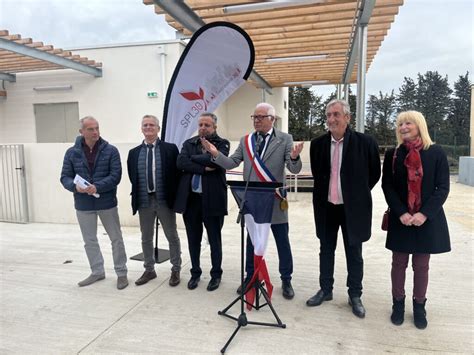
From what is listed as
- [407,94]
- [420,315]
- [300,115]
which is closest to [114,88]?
[420,315]

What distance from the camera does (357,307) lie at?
2.98 metres

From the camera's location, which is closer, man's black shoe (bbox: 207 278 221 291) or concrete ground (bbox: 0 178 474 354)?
concrete ground (bbox: 0 178 474 354)

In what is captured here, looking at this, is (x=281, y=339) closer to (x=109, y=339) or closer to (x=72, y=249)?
(x=109, y=339)

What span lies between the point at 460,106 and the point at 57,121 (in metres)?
50.3

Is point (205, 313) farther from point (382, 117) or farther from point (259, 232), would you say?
point (382, 117)

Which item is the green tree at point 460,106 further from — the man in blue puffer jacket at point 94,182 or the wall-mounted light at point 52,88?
the man in blue puffer jacket at point 94,182

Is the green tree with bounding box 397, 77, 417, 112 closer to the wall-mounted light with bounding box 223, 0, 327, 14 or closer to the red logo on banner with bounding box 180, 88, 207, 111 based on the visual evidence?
the wall-mounted light with bounding box 223, 0, 327, 14

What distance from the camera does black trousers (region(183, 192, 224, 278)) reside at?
3.46m

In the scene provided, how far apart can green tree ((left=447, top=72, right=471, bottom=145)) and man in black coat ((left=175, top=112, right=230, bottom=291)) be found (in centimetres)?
4656

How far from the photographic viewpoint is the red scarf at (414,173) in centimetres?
268

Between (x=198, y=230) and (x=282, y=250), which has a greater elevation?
(x=198, y=230)

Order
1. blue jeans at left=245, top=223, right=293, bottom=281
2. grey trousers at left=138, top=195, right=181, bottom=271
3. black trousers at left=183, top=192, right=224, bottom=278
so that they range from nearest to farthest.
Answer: blue jeans at left=245, top=223, right=293, bottom=281 → black trousers at left=183, top=192, right=224, bottom=278 → grey trousers at left=138, top=195, right=181, bottom=271

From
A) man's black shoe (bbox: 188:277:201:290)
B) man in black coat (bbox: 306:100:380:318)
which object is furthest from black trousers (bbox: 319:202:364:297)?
man's black shoe (bbox: 188:277:201:290)

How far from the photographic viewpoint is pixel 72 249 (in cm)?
491
